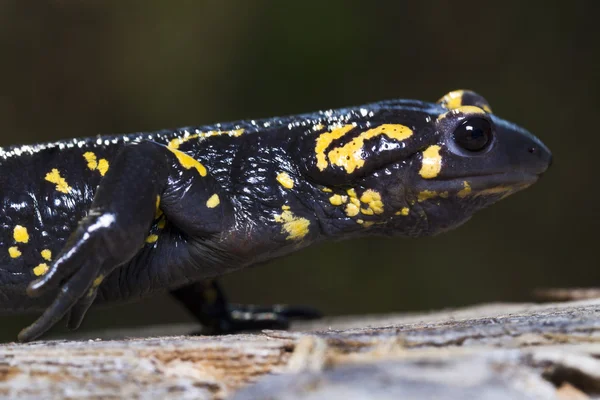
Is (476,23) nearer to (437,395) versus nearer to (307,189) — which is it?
(307,189)

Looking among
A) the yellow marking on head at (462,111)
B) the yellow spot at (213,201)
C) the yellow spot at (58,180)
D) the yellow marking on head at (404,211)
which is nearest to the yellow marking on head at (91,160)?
the yellow spot at (58,180)

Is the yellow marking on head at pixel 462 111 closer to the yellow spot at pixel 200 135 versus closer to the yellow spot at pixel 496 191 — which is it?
the yellow spot at pixel 496 191

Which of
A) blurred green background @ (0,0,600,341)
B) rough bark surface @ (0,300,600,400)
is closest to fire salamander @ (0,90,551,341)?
rough bark surface @ (0,300,600,400)

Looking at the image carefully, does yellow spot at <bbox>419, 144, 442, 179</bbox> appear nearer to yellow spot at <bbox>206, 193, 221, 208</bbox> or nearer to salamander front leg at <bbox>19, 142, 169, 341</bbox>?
yellow spot at <bbox>206, 193, 221, 208</bbox>


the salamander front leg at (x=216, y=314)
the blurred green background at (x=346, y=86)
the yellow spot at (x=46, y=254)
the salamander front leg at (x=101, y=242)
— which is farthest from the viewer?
the blurred green background at (x=346, y=86)

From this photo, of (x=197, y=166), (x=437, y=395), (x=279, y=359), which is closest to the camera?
(x=437, y=395)

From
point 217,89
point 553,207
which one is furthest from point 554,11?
point 217,89
